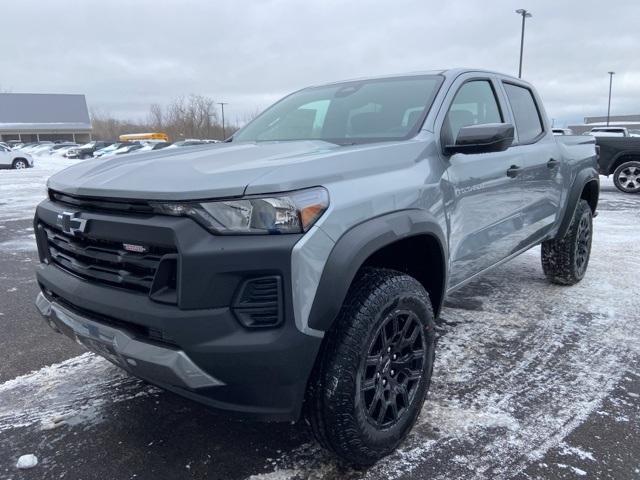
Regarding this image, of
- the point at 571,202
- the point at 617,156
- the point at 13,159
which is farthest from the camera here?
the point at 13,159

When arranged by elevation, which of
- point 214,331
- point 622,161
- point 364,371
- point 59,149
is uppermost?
point 59,149

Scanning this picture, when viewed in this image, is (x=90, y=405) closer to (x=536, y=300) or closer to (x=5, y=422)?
(x=5, y=422)

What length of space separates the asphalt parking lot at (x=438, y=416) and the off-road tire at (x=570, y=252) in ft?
2.26

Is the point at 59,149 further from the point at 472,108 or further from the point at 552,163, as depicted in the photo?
the point at 472,108

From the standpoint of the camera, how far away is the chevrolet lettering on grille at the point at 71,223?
6.96 ft

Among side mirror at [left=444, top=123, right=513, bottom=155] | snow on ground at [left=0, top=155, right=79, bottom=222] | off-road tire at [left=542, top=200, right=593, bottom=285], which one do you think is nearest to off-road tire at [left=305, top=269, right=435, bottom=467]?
side mirror at [left=444, top=123, right=513, bottom=155]

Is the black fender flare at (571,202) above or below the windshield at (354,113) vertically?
below

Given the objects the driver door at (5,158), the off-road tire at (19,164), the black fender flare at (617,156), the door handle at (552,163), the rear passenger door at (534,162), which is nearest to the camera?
the rear passenger door at (534,162)

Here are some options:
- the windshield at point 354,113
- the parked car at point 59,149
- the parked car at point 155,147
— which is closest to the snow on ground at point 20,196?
the parked car at point 155,147

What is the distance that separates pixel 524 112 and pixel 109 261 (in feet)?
11.2

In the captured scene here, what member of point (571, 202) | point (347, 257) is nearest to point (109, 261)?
point (347, 257)

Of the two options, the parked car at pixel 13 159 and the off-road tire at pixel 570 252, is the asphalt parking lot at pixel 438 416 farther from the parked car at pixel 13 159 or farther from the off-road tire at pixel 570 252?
the parked car at pixel 13 159

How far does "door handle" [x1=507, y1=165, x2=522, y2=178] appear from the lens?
342 centimetres

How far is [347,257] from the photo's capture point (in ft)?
6.46
